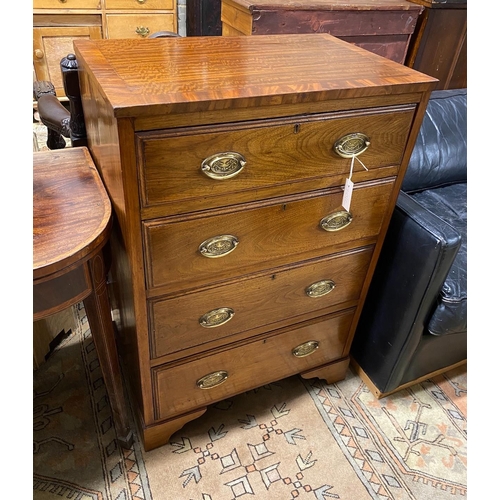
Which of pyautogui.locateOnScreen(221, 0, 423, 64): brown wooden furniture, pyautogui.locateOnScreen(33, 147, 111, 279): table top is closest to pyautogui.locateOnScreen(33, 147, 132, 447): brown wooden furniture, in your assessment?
pyautogui.locateOnScreen(33, 147, 111, 279): table top

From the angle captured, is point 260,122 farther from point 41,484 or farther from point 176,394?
point 41,484

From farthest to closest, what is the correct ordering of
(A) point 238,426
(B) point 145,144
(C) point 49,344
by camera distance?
1. (C) point 49,344
2. (A) point 238,426
3. (B) point 145,144

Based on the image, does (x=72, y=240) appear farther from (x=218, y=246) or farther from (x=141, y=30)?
(x=141, y=30)

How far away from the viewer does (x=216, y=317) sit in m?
1.02

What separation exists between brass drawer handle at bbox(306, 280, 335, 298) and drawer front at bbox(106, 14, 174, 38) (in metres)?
2.23

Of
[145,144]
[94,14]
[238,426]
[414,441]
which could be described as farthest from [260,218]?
[94,14]

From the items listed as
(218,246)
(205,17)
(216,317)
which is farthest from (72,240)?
(205,17)

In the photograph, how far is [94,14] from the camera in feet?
8.31

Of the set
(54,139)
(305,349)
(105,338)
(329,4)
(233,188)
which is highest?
(329,4)

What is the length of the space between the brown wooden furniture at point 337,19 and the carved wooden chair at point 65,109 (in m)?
0.50

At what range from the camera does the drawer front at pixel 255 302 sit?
3.18 ft

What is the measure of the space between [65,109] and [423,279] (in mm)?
1126

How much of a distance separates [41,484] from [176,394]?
41cm

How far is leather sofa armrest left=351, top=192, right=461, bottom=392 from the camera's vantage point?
1.08 m
